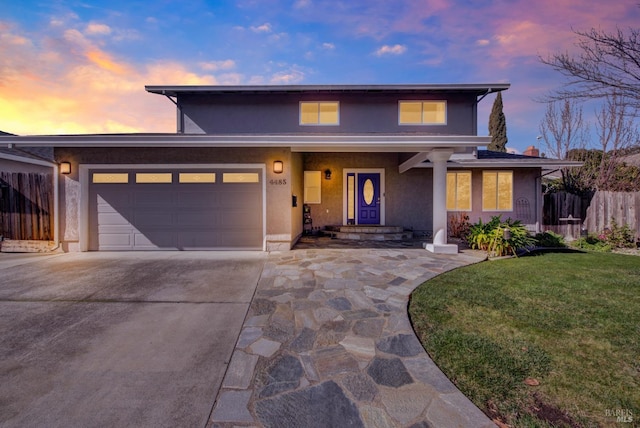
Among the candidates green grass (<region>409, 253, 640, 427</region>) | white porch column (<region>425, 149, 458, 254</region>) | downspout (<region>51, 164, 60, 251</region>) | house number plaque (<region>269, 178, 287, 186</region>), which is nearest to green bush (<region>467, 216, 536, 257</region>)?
white porch column (<region>425, 149, 458, 254</region>)

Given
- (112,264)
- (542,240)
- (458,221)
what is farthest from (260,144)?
(542,240)

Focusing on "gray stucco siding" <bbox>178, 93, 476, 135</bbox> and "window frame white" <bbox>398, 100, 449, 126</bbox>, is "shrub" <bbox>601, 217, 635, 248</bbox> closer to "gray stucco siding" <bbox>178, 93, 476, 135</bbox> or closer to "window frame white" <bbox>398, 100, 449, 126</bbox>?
"gray stucco siding" <bbox>178, 93, 476, 135</bbox>

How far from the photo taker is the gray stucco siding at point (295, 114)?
10.3 m

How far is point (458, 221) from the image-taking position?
948cm

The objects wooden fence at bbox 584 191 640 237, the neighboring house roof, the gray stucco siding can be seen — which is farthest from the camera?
the gray stucco siding

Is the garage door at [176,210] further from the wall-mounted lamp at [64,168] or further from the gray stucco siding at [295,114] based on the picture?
the gray stucco siding at [295,114]

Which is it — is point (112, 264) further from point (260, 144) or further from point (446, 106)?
point (446, 106)

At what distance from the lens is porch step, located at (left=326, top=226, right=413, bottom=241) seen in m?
8.74

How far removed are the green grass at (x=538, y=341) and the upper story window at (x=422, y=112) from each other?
Answer: 729 cm

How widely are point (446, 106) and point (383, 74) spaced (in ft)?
8.99

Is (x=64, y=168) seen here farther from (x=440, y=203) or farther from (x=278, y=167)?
(x=440, y=203)

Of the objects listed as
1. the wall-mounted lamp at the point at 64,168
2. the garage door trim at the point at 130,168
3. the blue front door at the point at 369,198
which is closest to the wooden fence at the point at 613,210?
the blue front door at the point at 369,198

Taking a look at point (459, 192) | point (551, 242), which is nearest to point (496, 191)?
point (459, 192)

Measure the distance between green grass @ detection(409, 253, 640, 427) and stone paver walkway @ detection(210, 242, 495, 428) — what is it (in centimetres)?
24
